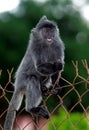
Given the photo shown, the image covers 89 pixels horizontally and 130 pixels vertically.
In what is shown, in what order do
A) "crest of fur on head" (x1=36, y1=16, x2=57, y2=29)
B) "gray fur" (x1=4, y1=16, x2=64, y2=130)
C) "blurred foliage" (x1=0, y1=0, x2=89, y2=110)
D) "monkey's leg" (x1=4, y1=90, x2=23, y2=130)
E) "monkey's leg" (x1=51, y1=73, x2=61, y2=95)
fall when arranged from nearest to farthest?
"monkey's leg" (x1=51, y1=73, x2=61, y2=95) → "monkey's leg" (x1=4, y1=90, x2=23, y2=130) → "gray fur" (x1=4, y1=16, x2=64, y2=130) → "crest of fur on head" (x1=36, y1=16, x2=57, y2=29) → "blurred foliage" (x1=0, y1=0, x2=89, y2=110)

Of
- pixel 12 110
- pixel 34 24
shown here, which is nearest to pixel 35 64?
pixel 12 110

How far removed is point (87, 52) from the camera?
754 inches

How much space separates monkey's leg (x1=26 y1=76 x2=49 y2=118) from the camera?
5.34 m

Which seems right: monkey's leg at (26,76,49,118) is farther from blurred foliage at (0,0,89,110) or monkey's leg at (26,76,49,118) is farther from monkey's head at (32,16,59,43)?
blurred foliage at (0,0,89,110)

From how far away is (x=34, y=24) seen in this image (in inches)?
795

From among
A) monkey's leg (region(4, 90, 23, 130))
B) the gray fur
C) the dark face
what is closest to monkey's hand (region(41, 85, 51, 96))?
the gray fur

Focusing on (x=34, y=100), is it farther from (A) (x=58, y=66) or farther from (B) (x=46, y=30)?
(B) (x=46, y=30)

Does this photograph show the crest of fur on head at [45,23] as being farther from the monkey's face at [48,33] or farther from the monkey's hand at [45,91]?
the monkey's hand at [45,91]

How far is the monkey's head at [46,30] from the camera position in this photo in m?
5.78

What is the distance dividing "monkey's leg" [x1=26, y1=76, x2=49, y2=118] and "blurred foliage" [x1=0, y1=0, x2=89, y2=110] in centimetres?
1281

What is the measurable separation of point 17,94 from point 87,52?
13577 mm

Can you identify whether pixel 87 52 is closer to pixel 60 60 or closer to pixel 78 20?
pixel 78 20

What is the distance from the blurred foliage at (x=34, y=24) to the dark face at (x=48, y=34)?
40.8 ft

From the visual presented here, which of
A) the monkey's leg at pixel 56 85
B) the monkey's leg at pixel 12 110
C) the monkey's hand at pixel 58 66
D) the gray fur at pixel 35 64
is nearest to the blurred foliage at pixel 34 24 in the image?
the gray fur at pixel 35 64
